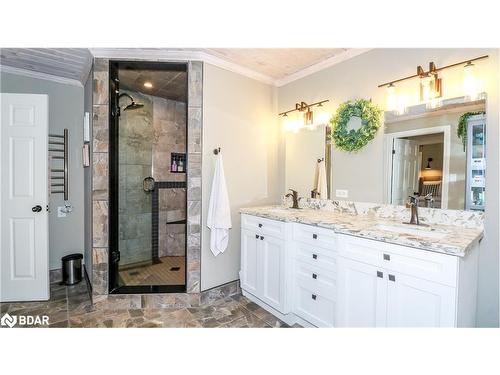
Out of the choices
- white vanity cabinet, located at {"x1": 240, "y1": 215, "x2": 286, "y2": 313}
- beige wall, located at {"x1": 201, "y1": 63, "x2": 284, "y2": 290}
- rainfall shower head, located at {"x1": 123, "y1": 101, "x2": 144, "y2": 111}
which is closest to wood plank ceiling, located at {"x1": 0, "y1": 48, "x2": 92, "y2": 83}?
rainfall shower head, located at {"x1": 123, "y1": 101, "x2": 144, "y2": 111}

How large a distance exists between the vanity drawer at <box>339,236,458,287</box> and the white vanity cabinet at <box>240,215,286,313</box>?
0.63 m

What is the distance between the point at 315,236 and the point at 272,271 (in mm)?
572

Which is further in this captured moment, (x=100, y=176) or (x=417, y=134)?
(x=100, y=176)

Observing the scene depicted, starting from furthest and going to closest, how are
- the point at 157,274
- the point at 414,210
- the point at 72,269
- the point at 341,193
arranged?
1. the point at 157,274
2. the point at 72,269
3. the point at 341,193
4. the point at 414,210

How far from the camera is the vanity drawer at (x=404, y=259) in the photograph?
1296 millimetres

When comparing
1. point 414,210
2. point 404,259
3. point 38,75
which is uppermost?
point 38,75

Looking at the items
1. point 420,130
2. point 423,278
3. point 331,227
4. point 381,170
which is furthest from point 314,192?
point 423,278

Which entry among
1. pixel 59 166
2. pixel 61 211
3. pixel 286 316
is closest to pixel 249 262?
pixel 286 316

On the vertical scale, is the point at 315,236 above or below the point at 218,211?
below

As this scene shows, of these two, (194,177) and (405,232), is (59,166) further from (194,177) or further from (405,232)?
(405,232)

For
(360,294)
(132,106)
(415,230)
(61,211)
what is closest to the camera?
(360,294)

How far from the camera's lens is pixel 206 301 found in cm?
249

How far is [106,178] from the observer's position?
2.37 metres

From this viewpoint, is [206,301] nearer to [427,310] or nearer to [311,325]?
[311,325]
